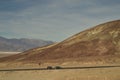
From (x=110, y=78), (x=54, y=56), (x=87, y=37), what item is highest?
(x=87, y=37)

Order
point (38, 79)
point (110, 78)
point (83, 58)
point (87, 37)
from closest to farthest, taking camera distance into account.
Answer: point (110, 78)
point (38, 79)
point (83, 58)
point (87, 37)

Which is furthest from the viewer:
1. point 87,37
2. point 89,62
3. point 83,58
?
point 87,37

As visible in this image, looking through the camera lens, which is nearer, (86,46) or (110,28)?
(86,46)

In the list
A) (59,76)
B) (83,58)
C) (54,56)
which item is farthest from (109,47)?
(59,76)

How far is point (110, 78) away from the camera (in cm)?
4153

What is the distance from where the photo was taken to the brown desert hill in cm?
10531

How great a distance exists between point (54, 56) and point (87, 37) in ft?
75.8

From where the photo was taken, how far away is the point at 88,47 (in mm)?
112688

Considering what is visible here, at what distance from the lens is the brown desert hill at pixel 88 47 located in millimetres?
105312

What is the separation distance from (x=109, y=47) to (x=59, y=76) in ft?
207

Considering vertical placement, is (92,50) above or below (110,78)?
above

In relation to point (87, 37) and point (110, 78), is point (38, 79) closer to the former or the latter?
point (110, 78)

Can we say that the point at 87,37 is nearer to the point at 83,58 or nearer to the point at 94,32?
the point at 94,32

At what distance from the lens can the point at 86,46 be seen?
113938mm
